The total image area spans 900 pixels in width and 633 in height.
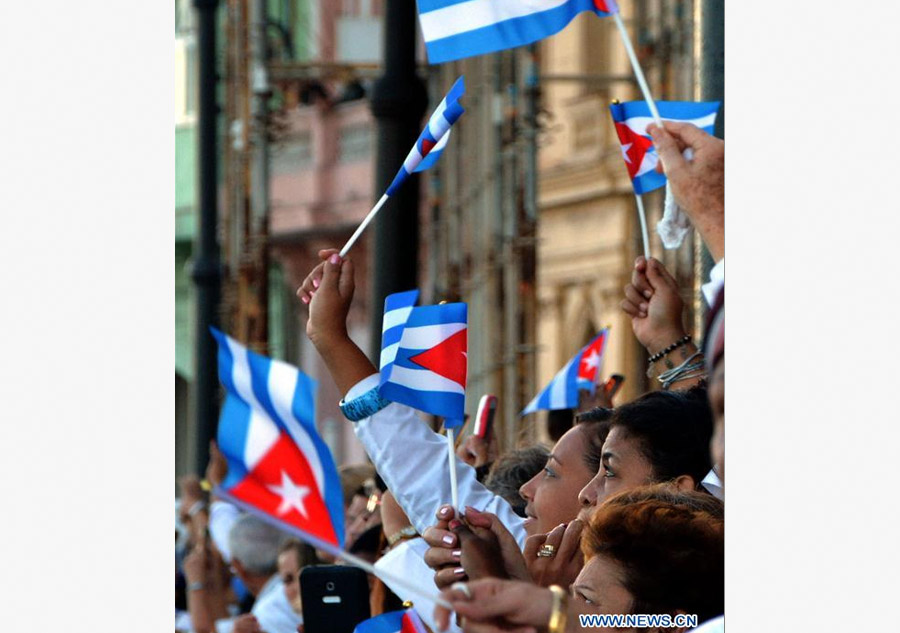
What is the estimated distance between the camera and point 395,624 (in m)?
3.78

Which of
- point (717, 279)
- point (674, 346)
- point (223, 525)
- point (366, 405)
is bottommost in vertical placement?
point (223, 525)

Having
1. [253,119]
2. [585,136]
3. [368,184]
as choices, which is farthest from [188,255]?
[253,119]

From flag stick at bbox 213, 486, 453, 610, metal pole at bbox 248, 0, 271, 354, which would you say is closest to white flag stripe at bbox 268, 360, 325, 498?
flag stick at bbox 213, 486, 453, 610

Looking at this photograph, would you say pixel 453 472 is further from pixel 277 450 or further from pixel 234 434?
pixel 234 434

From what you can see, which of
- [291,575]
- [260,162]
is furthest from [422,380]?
[260,162]

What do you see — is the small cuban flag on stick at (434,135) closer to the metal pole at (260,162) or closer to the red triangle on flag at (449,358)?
the red triangle on flag at (449,358)

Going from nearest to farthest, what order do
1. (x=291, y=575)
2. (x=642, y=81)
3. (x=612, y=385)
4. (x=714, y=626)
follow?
1. (x=714, y=626)
2. (x=642, y=81)
3. (x=612, y=385)
4. (x=291, y=575)

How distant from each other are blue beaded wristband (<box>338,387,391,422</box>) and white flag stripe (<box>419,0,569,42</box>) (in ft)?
2.23

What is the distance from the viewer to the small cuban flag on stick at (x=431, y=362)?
3.47 meters

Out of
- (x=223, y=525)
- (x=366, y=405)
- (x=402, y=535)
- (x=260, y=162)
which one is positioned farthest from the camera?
(x=260, y=162)

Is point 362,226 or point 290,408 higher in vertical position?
point 362,226

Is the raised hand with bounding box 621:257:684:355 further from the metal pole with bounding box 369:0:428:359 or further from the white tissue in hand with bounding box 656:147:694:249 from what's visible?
the metal pole with bounding box 369:0:428:359

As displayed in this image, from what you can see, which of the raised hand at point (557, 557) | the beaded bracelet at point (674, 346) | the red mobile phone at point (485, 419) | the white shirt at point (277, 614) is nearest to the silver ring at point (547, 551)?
the raised hand at point (557, 557)

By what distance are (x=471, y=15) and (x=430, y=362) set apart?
660mm
